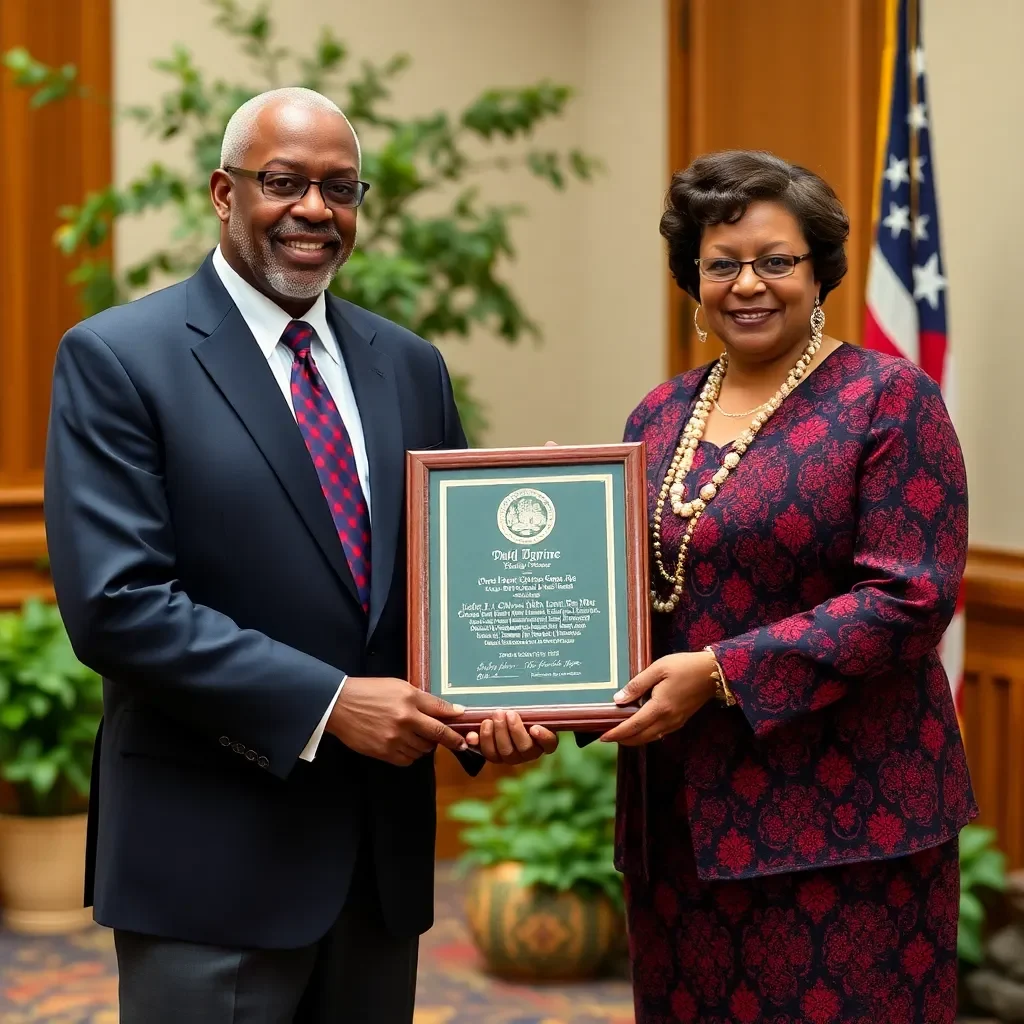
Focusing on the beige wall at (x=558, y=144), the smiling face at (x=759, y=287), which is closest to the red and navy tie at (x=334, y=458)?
the smiling face at (x=759, y=287)

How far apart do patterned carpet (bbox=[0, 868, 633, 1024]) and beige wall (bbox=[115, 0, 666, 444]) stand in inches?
85.3

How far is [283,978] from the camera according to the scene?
219 centimetres

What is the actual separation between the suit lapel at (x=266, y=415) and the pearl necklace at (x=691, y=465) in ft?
1.55

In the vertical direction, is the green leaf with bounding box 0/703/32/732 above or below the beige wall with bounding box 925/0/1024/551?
below

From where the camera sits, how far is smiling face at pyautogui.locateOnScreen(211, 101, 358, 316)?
2.20m

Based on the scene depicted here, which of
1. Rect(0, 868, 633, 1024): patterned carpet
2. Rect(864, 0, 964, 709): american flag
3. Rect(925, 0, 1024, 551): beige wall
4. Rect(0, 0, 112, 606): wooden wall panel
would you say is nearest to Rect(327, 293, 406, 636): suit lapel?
Rect(864, 0, 964, 709): american flag

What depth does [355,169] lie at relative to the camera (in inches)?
89.2

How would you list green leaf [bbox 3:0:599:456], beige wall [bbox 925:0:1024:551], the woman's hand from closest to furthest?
the woman's hand, beige wall [bbox 925:0:1024:551], green leaf [bbox 3:0:599:456]

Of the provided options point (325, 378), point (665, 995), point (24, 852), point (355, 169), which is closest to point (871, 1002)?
point (665, 995)

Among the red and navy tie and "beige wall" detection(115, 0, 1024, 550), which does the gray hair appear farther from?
"beige wall" detection(115, 0, 1024, 550)

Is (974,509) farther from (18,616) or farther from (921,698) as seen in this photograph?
(18,616)

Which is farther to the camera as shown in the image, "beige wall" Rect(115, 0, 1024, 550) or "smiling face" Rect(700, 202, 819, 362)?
"beige wall" Rect(115, 0, 1024, 550)

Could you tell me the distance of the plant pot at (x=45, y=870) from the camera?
4.78 metres

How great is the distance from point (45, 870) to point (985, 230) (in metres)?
3.34
